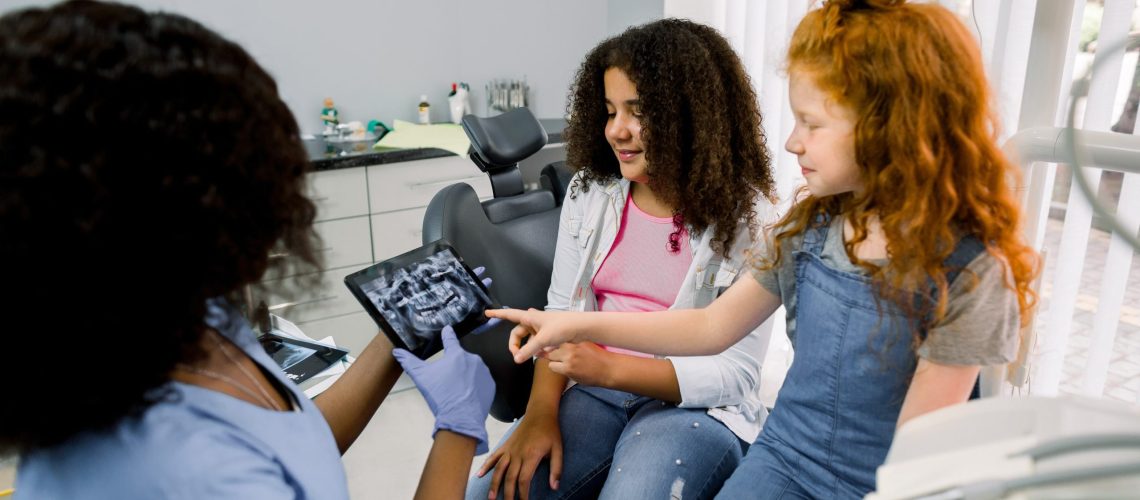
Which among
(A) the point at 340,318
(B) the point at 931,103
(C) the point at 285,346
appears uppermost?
(B) the point at 931,103

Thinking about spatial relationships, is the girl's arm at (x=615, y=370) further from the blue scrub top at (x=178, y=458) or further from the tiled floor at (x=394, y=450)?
the tiled floor at (x=394, y=450)

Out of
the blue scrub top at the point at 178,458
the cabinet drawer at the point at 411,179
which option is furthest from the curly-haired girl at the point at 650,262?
the cabinet drawer at the point at 411,179

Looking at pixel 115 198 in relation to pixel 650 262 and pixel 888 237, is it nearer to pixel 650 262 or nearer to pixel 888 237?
pixel 888 237

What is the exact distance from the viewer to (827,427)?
3.34 ft

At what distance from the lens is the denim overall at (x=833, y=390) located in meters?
0.95

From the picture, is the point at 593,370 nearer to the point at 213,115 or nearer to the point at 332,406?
the point at 332,406

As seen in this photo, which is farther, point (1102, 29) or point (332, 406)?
point (1102, 29)

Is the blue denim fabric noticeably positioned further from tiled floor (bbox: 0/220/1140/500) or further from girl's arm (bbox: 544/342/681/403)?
tiled floor (bbox: 0/220/1140/500)

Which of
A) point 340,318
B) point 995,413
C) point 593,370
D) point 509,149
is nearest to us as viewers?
point 995,413

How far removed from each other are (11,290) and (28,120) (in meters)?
0.13

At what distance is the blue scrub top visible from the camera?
670mm

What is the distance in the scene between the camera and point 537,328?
4.00 feet

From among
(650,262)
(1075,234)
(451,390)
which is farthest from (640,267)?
(1075,234)

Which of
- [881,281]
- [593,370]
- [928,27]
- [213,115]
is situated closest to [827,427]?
[881,281]
